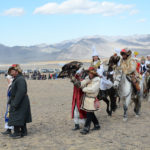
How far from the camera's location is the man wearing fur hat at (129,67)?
9.57 m

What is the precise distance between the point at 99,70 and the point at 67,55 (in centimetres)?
18263

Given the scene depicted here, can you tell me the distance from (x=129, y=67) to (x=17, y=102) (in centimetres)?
413

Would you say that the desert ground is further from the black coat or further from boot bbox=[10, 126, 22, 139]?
the black coat

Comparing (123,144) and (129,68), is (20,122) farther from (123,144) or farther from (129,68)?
(129,68)

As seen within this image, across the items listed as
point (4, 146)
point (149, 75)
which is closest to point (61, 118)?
point (4, 146)

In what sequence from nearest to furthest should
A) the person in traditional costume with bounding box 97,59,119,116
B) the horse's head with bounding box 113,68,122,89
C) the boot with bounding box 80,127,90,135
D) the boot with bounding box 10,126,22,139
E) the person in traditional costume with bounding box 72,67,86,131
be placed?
1. the boot with bounding box 10,126,22,139
2. the boot with bounding box 80,127,90,135
3. the person in traditional costume with bounding box 72,67,86,131
4. the horse's head with bounding box 113,68,122,89
5. the person in traditional costume with bounding box 97,59,119,116

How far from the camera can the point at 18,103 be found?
23.5 ft

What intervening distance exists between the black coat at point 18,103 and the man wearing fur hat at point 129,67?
12.0 feet

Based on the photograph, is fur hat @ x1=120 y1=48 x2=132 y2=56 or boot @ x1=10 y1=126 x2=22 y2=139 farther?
fur hat @ x1=120 y1=48 x2=132 y2=56

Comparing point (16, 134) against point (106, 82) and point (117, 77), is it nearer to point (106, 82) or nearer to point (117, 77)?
point (106, 82)

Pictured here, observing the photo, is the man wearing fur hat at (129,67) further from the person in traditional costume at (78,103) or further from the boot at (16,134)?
the boot at (16,134)

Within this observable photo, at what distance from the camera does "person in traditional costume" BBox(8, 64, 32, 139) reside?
7.18m

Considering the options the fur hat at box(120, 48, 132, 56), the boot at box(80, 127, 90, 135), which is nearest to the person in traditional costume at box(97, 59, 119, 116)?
the fur hat at box(120, 48, 132, 56)

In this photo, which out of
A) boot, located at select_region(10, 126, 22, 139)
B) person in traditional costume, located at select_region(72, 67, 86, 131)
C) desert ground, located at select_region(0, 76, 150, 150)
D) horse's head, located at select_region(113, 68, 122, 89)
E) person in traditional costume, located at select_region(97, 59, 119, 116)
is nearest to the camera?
desert ground, located at select_region(0, 76, 150, 150)
